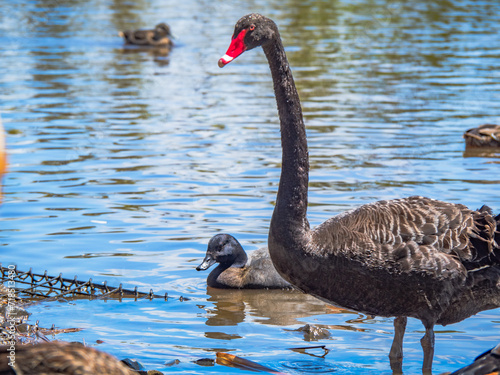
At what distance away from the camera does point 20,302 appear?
6.79 metres

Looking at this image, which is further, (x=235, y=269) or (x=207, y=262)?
(x=235, y=269)

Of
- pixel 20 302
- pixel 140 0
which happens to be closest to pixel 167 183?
pixel 20 302

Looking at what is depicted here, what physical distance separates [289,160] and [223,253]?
2.45m

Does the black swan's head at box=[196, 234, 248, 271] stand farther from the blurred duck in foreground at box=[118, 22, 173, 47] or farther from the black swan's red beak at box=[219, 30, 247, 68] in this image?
the blurred duck in foreground at box=[118, 22, 173, 47]

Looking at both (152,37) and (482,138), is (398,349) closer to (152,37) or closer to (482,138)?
(482,138)

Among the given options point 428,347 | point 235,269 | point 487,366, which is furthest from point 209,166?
point 487,366

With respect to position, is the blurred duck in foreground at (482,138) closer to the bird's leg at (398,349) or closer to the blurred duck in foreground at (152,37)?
the bird's leg at (398,349)

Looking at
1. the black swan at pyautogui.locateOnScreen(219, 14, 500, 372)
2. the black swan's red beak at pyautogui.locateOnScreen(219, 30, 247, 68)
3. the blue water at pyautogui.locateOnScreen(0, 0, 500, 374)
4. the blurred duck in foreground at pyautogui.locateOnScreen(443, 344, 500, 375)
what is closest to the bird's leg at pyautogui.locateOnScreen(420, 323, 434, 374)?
the black swan at pyautogui.locateOnScreen(219, 14, 500, 372)

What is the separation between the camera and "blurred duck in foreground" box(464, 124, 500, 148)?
1264 cm

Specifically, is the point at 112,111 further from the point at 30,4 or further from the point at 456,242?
the point at 30,4

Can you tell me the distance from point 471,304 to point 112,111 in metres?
11.3

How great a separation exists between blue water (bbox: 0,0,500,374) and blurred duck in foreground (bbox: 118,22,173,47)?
0.53 meters

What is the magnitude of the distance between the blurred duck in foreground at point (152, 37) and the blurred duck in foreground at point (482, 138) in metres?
14.7

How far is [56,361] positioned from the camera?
3838 mm
